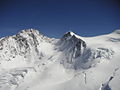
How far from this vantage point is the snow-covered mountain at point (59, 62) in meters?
58.9

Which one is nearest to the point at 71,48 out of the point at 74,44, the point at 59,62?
the point at 74,44

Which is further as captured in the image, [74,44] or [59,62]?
[74,44]

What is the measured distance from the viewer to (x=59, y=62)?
79.9 meters

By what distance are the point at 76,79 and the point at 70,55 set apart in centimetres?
2084

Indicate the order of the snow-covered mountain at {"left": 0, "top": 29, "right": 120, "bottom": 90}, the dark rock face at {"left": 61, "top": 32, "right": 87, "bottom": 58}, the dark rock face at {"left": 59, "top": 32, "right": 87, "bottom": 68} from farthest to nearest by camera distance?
the dark rock face at {"left": 61, "top": 32, "right": 87, "bottom": 58} → the dark rock face at {"left": 59, "top": 32, "right": 87, "bottom": 68} → the snow-covered mountain at {"left": 0, "top": 29, "right": 120, "bottom": 90}

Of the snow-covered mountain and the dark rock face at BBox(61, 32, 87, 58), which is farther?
the dark rock face at BBox(61, 32, 87, 58)

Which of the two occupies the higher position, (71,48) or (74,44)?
(74,44)

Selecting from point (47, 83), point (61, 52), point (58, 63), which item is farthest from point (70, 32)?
point (47, 83)

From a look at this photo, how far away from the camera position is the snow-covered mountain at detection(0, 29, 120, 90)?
5891cm

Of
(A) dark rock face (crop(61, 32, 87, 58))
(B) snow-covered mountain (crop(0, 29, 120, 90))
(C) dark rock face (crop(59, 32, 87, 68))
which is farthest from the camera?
(A) dark rock face (crop(61, 32, 87, 58))

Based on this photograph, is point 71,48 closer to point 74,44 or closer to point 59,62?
point 74,44

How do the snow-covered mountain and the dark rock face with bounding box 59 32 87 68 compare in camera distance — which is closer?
the snow-covered mountain

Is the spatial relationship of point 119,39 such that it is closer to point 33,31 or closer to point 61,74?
point 61,74

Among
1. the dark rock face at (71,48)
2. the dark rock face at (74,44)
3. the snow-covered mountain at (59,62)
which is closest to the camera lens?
the snow-covered mountain at (59,62)
